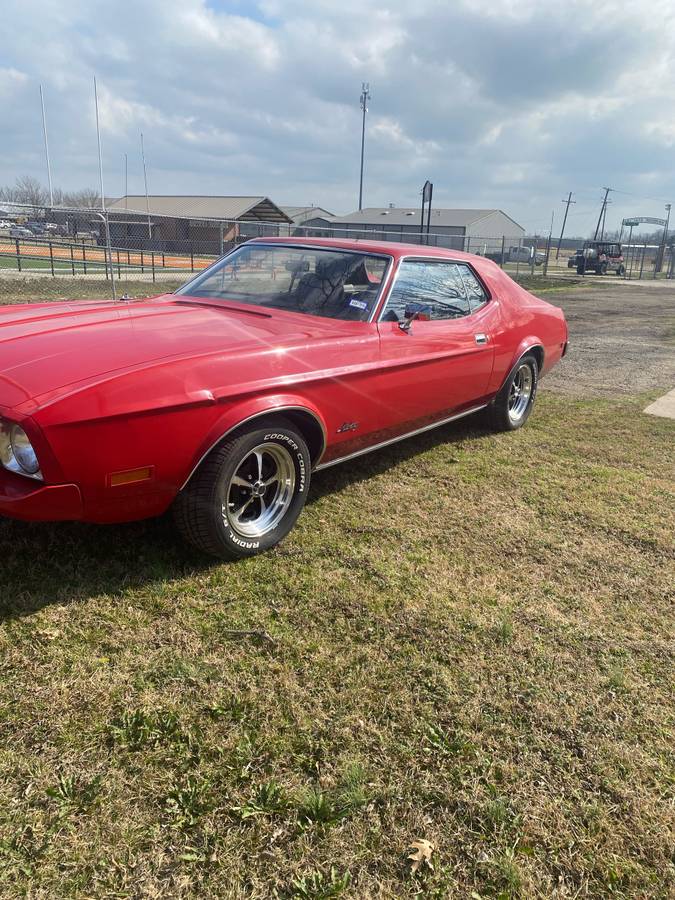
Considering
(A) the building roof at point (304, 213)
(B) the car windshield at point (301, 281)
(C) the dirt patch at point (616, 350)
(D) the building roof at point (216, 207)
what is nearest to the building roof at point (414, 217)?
(A) the building roof at point (304, 213)

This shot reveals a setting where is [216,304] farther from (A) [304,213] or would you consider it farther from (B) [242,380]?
(A) [304,213]

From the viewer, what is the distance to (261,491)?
3004 mm

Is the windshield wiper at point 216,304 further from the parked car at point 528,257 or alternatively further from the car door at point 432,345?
the parked car at point 528,257

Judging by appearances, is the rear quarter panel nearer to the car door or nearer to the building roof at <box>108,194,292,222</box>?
the car door

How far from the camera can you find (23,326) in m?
3.09

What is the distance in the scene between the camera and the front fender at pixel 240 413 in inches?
103

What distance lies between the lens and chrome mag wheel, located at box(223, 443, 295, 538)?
9.64ft

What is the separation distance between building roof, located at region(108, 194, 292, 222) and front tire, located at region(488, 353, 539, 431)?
3677cm

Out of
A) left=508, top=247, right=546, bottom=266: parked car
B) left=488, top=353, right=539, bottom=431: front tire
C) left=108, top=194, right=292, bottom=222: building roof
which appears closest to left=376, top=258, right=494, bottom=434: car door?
left=488, top=353, right=539, bottom=431: front tire

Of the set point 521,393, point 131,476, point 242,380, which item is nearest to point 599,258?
point 521,393

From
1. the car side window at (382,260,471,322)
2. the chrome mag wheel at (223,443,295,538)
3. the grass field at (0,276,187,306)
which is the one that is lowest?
the chrome mag wheel at (223,443,295,538)

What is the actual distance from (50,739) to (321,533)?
165 centimetres

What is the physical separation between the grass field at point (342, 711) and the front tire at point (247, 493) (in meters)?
0.13

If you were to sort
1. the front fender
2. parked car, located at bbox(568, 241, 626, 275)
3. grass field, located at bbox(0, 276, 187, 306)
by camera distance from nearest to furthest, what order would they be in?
the front fender → grass field, located at bbox(0, 276, 187, 306) → parked car, located at bbox(568, 241, 626, 275)
